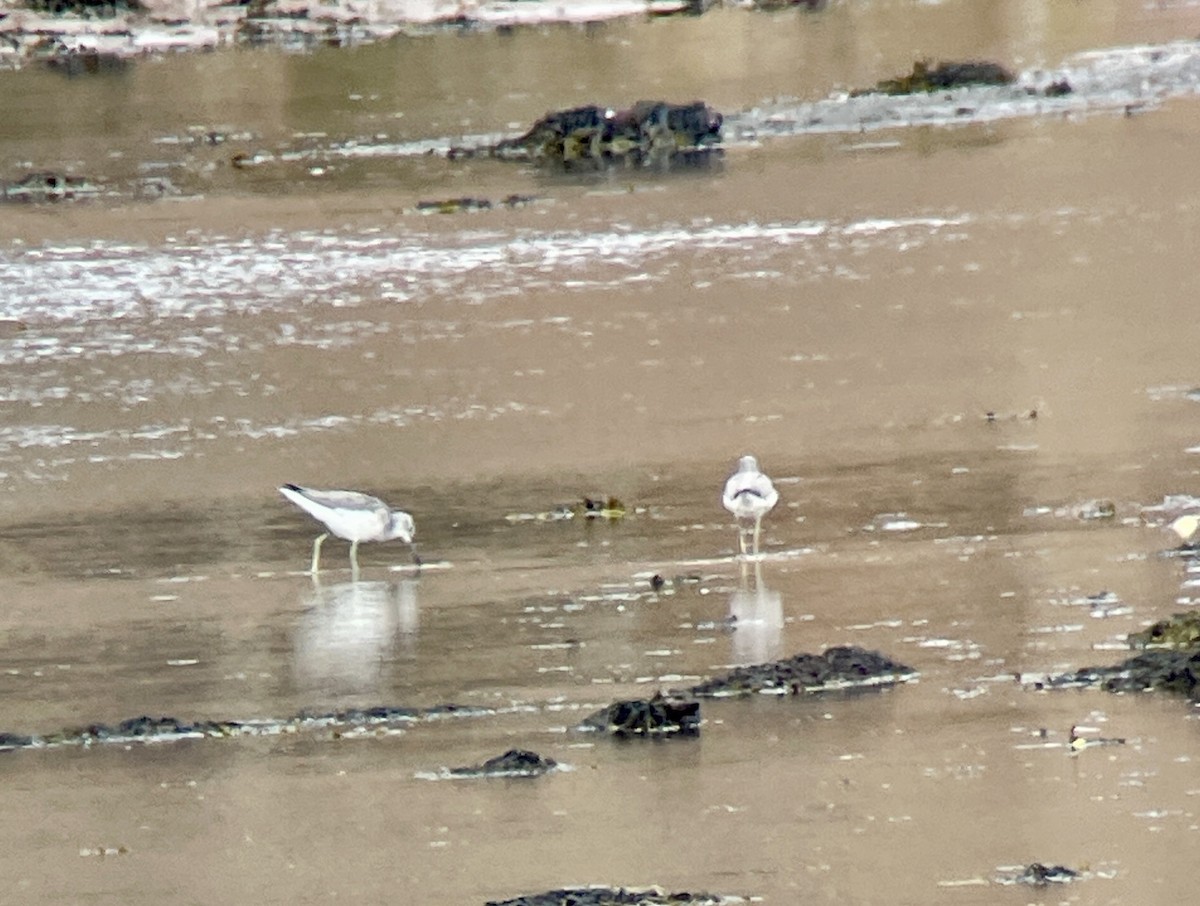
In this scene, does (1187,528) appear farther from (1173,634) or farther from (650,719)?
(650,719)

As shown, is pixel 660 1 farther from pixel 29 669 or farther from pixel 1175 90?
pixel 29 669

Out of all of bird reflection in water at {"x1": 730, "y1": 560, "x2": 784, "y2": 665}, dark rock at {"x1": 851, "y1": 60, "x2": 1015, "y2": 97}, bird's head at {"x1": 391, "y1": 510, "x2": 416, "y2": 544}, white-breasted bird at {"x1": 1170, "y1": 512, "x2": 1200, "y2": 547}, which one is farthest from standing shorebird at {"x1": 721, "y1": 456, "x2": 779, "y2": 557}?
dark rock at {"x1": 851, "y1": 60, "x2": 1015, "y2": 97}

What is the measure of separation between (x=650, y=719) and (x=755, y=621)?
55.6 inches

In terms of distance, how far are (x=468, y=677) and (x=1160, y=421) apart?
4.18 meters

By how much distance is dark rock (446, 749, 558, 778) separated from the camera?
Answer: 729 cm

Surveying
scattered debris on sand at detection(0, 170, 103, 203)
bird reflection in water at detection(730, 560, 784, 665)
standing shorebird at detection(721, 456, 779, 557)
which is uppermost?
scattered debris on sand at detection(0, 170, 103, 203)

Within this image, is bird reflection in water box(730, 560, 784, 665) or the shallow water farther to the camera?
bird reflection in water box(730, 560, 784, 665)

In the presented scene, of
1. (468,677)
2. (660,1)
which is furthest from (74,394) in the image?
(660,1)

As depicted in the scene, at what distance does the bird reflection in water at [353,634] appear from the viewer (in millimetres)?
8570

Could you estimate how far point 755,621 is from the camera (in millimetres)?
8961

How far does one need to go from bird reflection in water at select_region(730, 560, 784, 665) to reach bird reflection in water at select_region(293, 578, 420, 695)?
97 centimetres

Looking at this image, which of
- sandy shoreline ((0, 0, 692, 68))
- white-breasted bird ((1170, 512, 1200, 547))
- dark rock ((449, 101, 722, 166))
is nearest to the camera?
white-breasted bird ((1170, 512, 1200, 547))

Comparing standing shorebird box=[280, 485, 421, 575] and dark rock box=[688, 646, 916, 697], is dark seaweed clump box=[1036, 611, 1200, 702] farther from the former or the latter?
standing shorebird box=[280, 485, 421, 575]

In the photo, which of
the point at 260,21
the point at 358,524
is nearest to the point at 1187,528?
the point at 358,524
